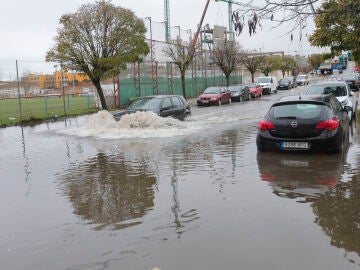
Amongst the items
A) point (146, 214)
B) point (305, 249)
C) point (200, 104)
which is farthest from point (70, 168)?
point (200, 104)

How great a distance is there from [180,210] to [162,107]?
1076 cm

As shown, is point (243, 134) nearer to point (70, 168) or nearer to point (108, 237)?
point (70, 168)

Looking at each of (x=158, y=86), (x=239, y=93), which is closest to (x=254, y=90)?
(x=239, y=93)

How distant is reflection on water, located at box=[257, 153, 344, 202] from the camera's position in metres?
6.69

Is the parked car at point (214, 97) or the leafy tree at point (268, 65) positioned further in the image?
the leafy tree at point (268, 65)

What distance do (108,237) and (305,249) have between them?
87.8 inches

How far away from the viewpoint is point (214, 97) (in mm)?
31156

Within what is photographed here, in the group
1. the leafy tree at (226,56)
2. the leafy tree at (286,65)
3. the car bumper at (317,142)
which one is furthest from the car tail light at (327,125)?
the leafy tree at (286,65)

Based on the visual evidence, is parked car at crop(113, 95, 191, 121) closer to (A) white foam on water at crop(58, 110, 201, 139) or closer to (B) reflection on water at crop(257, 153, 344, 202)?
(A) white foam on water at crop(58, 110, 201, 139)

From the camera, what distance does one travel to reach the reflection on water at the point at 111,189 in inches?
229

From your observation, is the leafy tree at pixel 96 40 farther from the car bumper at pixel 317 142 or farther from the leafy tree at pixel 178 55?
the car bumper at pixel 317 142

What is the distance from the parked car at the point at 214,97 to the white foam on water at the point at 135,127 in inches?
580

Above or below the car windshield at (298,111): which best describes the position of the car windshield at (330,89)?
above

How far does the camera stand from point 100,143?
13117 millimetres
